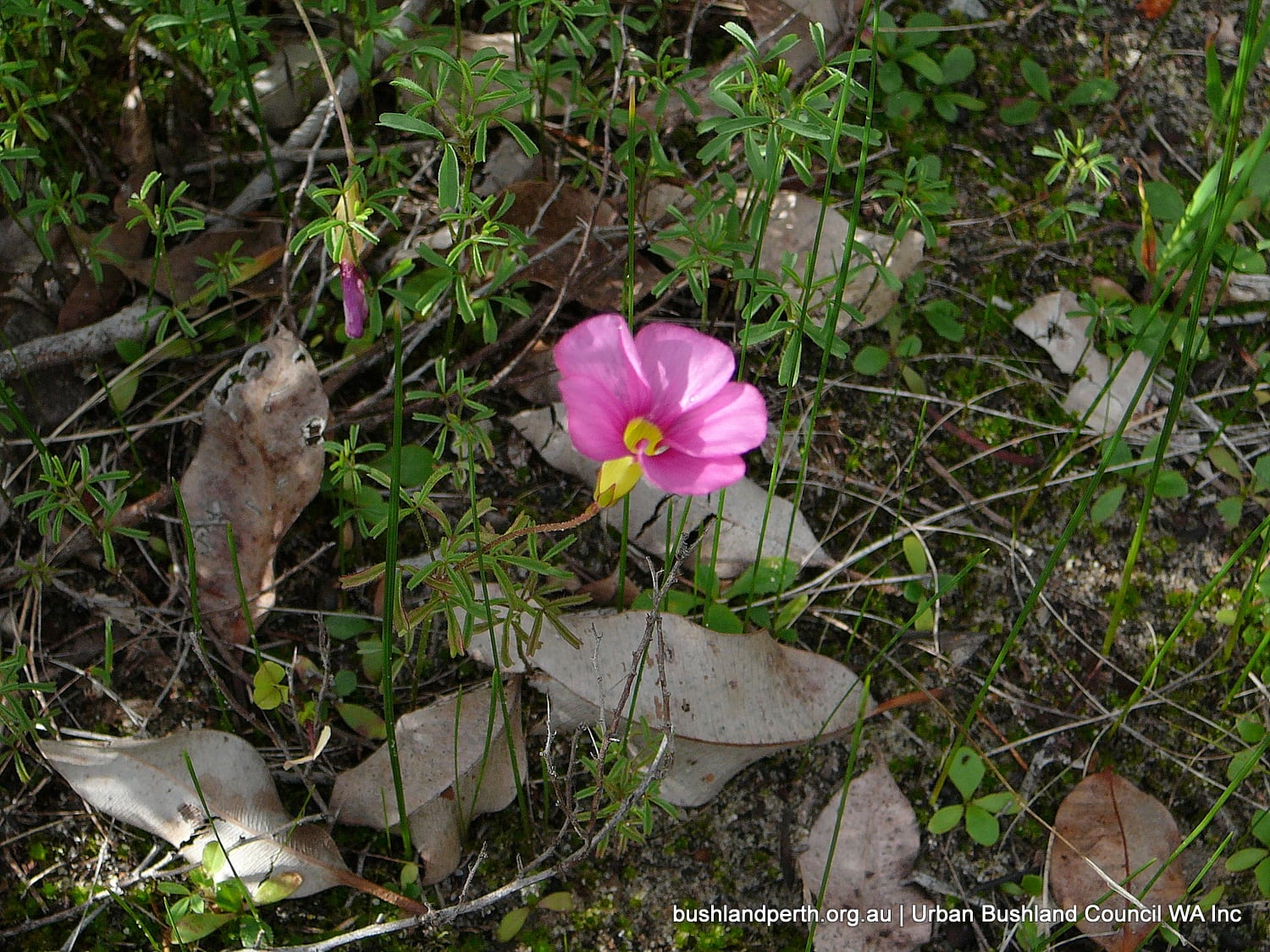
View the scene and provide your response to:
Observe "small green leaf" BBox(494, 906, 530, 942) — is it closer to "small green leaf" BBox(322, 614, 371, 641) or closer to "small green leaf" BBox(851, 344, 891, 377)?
"small green leaf" BBox(322, 614, 371, 641)

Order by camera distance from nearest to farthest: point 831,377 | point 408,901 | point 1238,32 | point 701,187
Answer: point 408,901 → point 701,187 → point 831,377 → point 1238,32

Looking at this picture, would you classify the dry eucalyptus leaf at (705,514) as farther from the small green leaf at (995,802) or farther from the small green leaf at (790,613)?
the small green leaf at (995,802)

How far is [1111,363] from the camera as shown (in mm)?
2561

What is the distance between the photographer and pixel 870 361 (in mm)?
2484

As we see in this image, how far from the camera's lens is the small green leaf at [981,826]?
2.09 m

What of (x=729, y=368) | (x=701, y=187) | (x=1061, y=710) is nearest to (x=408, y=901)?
(x=729, y=368)

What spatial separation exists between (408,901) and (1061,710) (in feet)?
4.42

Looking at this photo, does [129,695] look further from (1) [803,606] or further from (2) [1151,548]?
(2) [1151,548]

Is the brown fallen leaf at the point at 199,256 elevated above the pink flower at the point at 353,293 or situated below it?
below

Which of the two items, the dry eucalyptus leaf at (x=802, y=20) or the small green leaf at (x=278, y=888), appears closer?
the small green leaf at (x=278, y=888)

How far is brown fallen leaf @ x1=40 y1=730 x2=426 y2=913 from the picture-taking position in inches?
75.5

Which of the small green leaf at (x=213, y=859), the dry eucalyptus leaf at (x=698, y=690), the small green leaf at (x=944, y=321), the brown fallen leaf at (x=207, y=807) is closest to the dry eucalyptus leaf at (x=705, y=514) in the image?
the dry eucalyptus leaf at (x=698, y=690)

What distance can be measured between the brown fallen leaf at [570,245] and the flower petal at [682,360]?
0.92 m

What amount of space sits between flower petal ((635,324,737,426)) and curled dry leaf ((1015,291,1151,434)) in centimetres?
136
